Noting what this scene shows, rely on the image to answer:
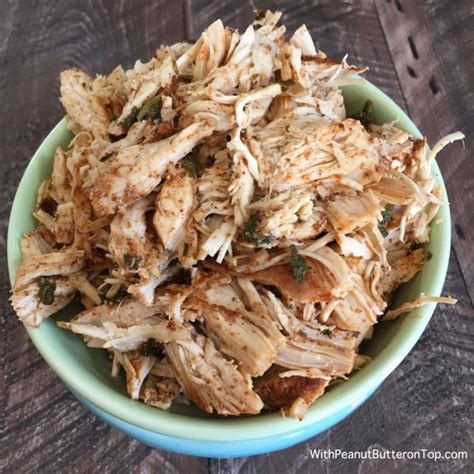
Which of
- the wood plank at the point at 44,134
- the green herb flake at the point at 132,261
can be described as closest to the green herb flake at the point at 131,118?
the green herb flake at the point at 132,261

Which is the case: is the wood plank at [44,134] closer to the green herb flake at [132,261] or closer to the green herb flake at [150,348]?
the green herb flake at [150,348]

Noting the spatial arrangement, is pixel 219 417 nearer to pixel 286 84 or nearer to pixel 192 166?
pixel 192 166

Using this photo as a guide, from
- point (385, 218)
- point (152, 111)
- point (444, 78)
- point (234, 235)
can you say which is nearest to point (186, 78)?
point (152, 111)

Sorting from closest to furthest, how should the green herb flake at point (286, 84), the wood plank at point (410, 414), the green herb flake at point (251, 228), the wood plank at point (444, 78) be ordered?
the green herb flake at point (251, 228) → the green herb flake at point (286, 84) → the wood plank at point (410, 414) → the wood plank at point (444, 78)

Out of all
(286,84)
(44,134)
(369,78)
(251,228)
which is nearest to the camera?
(251,228)

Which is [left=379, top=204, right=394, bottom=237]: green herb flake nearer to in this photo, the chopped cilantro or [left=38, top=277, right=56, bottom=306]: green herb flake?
the chopped cilantro

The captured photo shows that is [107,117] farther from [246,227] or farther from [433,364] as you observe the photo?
[433,364]

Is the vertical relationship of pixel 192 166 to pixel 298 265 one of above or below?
above

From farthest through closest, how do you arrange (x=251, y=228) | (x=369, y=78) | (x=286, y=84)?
(x=369, y=78) → (x=286, y=84) → (x=251, y=228)

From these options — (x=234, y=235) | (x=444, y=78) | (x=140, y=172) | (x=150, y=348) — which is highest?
(x=140, y=172)
